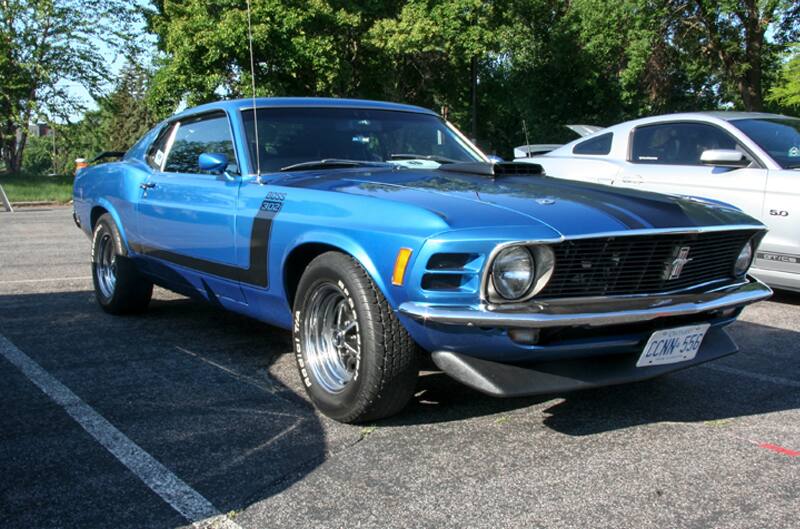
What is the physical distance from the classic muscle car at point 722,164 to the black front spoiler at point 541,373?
96.0 inches

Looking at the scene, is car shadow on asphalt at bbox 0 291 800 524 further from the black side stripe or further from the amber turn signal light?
the amber turn signal light

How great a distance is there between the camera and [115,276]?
5766 mm

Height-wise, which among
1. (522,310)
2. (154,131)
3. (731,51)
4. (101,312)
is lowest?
(101,312)

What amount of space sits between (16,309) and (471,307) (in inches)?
170

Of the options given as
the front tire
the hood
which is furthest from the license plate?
the front tire

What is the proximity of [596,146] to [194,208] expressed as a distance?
15.4ft

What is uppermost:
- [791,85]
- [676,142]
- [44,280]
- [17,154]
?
[791,85]

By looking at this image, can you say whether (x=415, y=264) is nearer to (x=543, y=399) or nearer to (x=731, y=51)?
(x=543, y=399)

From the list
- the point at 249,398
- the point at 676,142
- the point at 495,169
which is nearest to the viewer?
the point at 249,398

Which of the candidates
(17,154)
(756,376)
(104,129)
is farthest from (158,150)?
(104,129)

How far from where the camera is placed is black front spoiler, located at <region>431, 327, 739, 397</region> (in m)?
3.00

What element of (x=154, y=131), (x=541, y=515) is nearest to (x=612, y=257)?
(x=541, y=515)

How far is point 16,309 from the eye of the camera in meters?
5.92

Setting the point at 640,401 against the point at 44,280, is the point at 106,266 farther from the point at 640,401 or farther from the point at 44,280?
the point at 640,401
